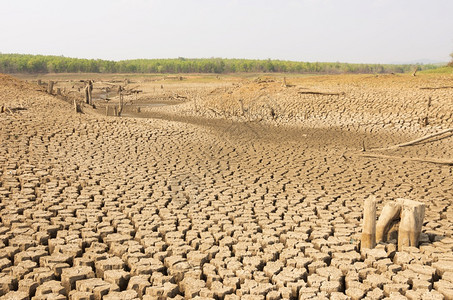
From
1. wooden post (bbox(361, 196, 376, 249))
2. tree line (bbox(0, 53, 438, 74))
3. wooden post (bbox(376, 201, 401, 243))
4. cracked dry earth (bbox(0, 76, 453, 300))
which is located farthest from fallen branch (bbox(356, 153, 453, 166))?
tree line (bbox(0, 53, 438, 74))

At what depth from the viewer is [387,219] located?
16.2ft

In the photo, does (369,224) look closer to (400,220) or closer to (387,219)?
(387,219)

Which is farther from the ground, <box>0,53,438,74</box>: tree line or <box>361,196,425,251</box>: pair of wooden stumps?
<box>0,53,438,74</box>: tree line

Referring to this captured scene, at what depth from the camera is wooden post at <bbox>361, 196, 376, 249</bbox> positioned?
4.71m

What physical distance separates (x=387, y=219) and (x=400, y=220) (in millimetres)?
174

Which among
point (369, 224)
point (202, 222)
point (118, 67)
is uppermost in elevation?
point (118, 67)

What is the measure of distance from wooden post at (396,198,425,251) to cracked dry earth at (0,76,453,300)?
144mm

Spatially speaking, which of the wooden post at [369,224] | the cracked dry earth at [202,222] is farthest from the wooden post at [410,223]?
the wooden post at [369,224]

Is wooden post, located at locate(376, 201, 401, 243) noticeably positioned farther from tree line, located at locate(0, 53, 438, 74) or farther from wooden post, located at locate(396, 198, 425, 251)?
tree line, located at locate(0, 53, 438, 74)

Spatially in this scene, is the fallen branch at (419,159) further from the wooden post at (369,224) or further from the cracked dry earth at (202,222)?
the wooden post at (369,224)

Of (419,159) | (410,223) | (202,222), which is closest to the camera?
(410,223)

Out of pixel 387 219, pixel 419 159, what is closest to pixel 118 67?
pixel 419 159

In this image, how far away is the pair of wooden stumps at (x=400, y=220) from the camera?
15.5 ft

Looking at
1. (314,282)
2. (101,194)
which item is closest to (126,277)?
(314,282)
